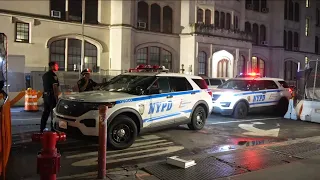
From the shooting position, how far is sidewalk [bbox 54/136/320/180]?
18.5ft

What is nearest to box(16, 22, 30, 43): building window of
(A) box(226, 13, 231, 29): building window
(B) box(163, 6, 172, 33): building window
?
(B) box(163, 6, 172, 33): building window

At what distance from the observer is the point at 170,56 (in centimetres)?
2781

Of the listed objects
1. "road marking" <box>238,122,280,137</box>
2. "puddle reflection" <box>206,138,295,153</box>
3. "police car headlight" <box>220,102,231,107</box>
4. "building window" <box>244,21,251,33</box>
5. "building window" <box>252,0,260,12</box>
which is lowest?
"puddle reflection" <box>206,138,295,153</box>

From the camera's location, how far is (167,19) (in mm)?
27547

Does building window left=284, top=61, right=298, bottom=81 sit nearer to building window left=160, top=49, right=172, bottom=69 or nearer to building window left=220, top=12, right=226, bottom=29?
building window left=220, top=12, right=226, bottom=29

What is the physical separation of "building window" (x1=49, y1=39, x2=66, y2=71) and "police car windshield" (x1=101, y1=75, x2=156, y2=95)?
49.0 ft

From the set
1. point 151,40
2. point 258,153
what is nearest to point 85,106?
point 258,153

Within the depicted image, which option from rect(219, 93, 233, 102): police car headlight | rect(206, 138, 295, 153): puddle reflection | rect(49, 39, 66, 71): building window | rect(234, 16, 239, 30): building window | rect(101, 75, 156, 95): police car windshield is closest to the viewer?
rect(206, 138, 295, 153): puddle reflection

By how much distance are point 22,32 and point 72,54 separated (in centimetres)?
367

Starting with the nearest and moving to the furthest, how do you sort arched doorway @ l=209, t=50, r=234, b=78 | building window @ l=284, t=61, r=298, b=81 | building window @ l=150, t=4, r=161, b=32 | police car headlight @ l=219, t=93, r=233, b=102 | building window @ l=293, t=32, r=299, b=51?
1. police car headlight @ l=219, t=93, r=233, b=102
2. building window @ l=150, t=4, r=161, b=32
3. arched doorway @ l=209, t=50, r=234, b=78
4. building window @ l=284, t=61, r=298, b=81
5. building window @ l=293, t=32, r=299, b=51

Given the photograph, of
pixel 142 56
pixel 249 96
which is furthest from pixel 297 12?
pixel 249 96

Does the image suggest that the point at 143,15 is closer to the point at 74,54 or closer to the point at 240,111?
the point at 74,54

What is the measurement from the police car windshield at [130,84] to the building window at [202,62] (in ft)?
60.7

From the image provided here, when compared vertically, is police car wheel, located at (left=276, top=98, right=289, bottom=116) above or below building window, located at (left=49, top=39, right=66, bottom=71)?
below
